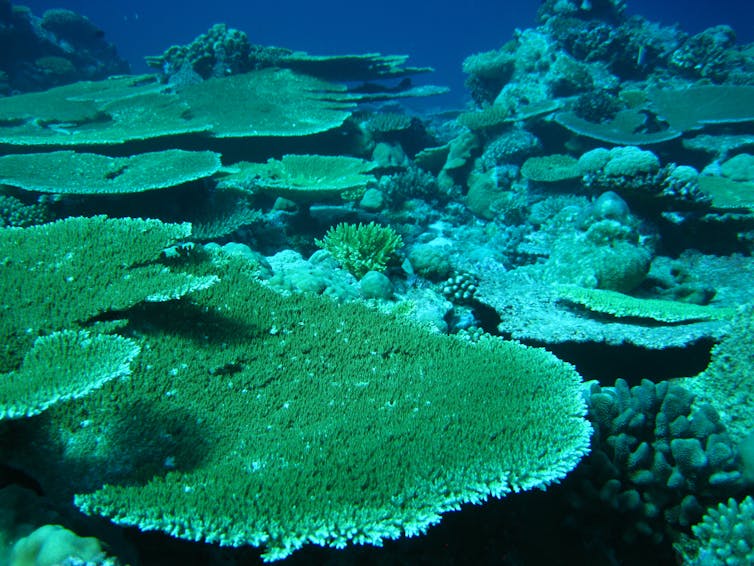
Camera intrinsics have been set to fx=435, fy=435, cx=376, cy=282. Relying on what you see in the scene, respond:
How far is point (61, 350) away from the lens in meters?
2.59

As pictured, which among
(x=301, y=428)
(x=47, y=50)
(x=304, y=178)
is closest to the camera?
(x=301, y=428)

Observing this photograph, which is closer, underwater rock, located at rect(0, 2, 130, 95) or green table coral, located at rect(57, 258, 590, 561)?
green table coral, located at rect(57, 258, 590, 561)

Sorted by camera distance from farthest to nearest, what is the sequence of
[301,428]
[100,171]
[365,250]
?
[100,171]
[365,250]
[301,428]

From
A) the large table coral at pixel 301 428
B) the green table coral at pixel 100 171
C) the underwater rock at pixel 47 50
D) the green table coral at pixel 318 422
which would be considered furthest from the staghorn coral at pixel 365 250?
the underwater rock at pixel 47 50

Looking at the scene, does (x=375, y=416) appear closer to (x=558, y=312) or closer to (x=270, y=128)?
(x=558, y=312)

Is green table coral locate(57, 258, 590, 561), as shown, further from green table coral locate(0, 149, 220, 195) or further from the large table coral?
green table coral locate(0, 149, 220, 195)

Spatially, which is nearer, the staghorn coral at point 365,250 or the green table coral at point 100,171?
the staghorn coral at point 365,250

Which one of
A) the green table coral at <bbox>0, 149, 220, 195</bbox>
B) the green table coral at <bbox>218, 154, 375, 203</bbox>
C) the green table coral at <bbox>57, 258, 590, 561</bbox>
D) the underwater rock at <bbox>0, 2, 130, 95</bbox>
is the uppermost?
the underwater rock at <bbox>0, 2, 130, 95</bbox>

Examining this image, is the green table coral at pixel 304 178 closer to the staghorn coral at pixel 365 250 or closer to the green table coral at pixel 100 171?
the green table coral at pixel 100 171

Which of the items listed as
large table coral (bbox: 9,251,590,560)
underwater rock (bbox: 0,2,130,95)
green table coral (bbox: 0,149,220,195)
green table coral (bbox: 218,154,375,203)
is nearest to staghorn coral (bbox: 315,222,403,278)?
green table coral (bbox: 218,154,375,203)

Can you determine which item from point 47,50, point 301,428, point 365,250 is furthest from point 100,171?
point 47,50

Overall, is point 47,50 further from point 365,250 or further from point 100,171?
point 365,250

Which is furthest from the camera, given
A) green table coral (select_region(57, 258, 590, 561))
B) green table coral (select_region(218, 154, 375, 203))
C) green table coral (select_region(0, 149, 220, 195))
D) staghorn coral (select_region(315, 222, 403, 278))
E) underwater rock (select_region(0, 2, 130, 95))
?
underwater rock (select_region(0, 2, 130, 95))

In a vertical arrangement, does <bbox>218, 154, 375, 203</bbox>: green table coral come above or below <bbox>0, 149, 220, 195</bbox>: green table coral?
below
